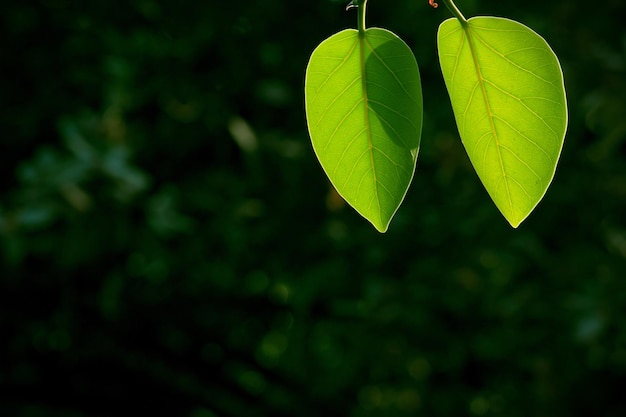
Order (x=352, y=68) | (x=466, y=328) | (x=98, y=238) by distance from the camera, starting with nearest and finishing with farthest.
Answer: (x=352, y=68) < (x=98, y=238) < (x=466, y=328)

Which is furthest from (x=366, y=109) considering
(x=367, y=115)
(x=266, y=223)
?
(x=266, y=223)

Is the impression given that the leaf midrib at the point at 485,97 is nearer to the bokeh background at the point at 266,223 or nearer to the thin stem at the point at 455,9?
the thin stem at the point at 455,9

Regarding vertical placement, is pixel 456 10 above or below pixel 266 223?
above

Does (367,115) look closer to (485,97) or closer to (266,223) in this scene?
(485,97)

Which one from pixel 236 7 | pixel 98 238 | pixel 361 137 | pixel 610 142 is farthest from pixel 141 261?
pixel 361 137

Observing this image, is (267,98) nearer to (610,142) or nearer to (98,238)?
(98,238)

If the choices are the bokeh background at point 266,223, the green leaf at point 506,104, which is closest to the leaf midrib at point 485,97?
the green leaf at point 506,104
